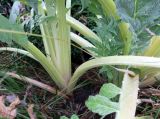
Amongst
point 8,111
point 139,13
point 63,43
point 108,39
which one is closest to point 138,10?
point 139,13

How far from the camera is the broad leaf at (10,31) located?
0.72 meters

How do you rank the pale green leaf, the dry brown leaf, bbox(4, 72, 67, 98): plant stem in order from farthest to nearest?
1. bbox(4, 72, 67, 98): plant stem
2. the dry brown leaf
3. the pale green leaf

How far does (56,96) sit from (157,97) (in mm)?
247

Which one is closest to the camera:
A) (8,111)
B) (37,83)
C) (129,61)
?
(129,61)

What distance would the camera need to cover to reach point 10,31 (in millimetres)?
711

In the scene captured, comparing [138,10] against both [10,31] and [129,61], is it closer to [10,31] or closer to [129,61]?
[129,61]

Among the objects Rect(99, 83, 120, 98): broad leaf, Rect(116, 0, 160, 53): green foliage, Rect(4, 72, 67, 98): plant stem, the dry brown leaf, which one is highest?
Rect(116, 0, 160, 53): green foliage

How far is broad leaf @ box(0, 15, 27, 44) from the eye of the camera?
2.35 feet

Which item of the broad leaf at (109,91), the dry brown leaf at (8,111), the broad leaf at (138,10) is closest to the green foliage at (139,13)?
the broad leaf at (138,10)

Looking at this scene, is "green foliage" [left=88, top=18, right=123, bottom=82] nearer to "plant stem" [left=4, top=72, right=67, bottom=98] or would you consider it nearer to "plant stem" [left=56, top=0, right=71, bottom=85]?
"plant stem" [left=56, top=0, right=71, bottom=85]

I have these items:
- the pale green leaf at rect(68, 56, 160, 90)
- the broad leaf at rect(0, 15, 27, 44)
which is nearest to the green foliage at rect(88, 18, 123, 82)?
the pale green leaf at rect(68, 56, 160, 90)

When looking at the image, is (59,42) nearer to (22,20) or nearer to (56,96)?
(56,96)

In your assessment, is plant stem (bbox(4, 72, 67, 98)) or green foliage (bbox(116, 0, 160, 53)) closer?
green foliage (bbox(116, 0, 160, 53))

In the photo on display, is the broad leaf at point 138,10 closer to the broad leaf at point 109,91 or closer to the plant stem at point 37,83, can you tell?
the broad leaf at point 109,91
